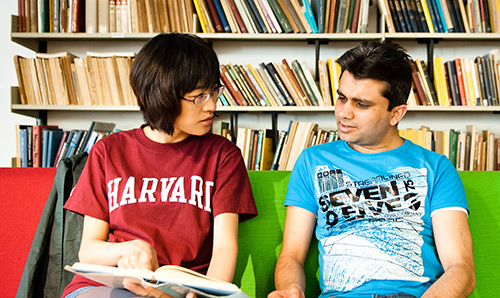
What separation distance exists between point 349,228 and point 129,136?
2.22ft

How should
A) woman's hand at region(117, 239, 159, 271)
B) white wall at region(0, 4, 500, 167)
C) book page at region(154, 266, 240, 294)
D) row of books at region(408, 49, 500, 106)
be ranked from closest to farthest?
book page at region(154, 266, 240, 294)
woman's hand at region(117, 239, 159, 271)
row of books at region(408, 49, 500, 106)
white wall at region(0, 4, 500, 167)

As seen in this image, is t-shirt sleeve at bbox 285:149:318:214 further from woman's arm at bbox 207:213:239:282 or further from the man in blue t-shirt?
woman's arm at bbox 207:213:239:282

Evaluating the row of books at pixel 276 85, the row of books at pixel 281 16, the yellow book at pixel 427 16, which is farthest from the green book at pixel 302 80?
the yellow book at pixel 427 16

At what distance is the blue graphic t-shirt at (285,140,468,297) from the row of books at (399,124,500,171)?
160 cm

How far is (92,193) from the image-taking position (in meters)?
1.24

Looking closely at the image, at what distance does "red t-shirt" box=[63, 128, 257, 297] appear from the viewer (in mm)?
1209

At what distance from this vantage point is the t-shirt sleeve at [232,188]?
1.25 metres

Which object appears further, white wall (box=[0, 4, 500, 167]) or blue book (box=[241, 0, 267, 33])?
white wall (box=[0, 4, 500, 167])

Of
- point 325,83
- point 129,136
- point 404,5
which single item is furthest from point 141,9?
point 129,136

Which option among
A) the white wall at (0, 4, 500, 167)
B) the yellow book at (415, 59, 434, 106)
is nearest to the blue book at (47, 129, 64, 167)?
the white wall at (0, 4, 500, 167)

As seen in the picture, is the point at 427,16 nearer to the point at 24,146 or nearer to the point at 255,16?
the point at 255,16

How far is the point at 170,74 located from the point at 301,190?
508 millimetres

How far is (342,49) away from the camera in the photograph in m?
3.24

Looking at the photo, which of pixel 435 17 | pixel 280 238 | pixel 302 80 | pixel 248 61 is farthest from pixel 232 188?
pixel 435 17
